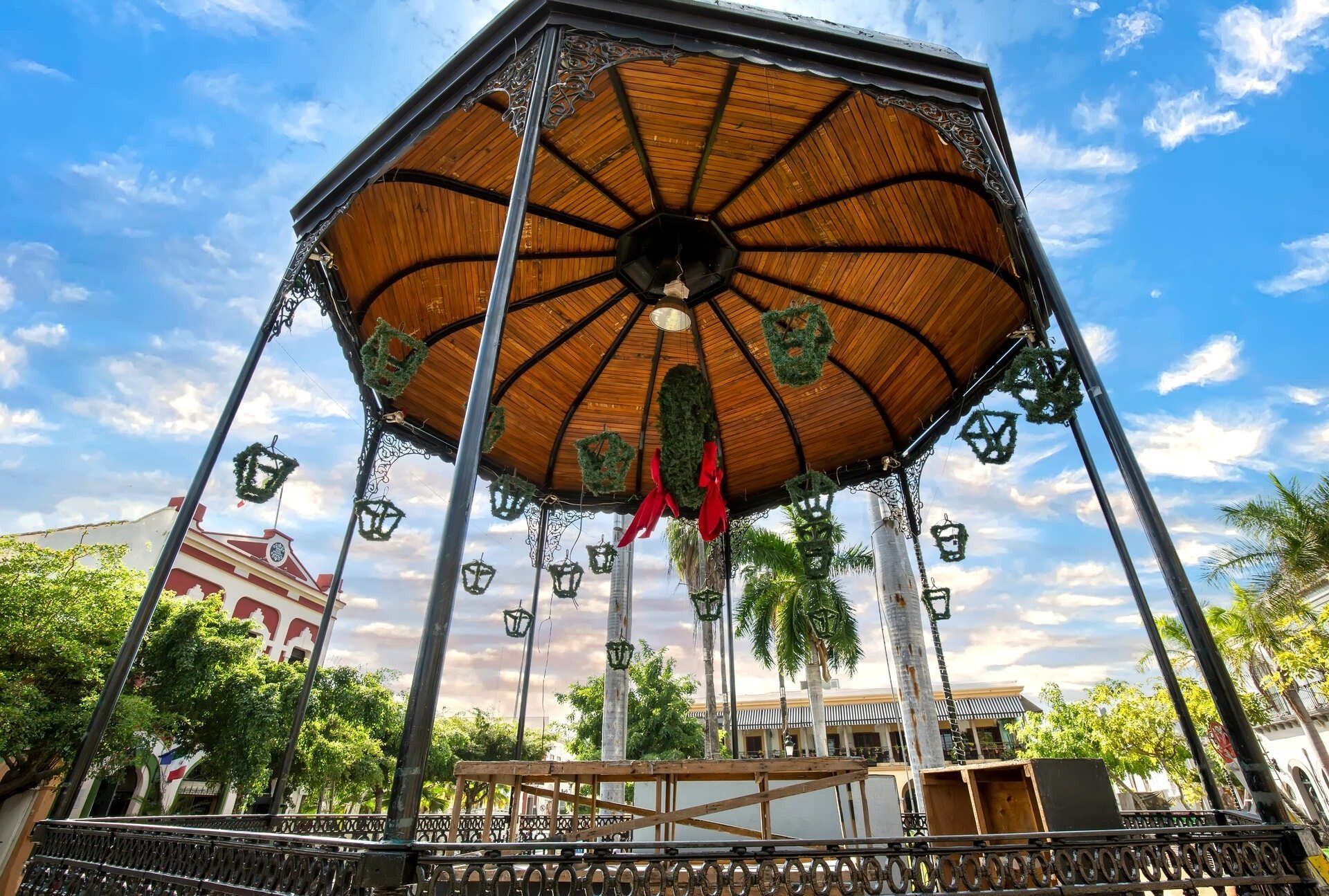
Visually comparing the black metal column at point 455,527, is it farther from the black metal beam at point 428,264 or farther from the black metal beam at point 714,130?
the black metal beam at point 428,264

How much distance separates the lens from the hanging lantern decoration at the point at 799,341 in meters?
5.83

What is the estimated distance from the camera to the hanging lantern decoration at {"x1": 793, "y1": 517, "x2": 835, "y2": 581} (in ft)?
26.7

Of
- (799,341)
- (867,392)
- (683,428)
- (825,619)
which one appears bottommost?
(825,619)

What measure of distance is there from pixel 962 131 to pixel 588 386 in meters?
6.29

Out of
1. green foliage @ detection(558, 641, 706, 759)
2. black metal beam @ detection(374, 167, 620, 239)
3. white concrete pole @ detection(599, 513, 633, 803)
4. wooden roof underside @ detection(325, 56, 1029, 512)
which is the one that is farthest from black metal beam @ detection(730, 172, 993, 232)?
green foliage @ detection(558, 641, 706, 759)

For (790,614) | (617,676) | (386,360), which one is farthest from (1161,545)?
(790,614)

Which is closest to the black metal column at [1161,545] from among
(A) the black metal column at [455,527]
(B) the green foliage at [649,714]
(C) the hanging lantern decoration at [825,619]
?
(A) the black metal column at [455,527]

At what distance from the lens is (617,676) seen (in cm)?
1633

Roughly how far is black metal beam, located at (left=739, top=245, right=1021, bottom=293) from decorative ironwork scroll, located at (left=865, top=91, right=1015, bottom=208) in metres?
2.10

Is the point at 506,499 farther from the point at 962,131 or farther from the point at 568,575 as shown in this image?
the point at 962,131

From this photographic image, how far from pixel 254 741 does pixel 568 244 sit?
47.5 feet

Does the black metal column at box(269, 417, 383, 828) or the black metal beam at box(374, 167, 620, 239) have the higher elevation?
the black metal beam at box(374, 167, 620, 239)

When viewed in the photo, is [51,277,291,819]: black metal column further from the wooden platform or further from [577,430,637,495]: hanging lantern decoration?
[577,430,637,495]: hanging lantern decoration

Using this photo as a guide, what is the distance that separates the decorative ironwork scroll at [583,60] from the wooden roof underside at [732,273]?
2.23 ft
